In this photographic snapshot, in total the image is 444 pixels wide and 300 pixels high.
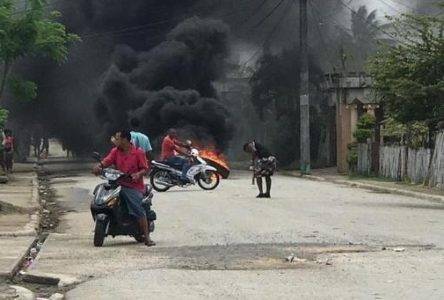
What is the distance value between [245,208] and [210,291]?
936 cm

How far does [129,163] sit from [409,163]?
19.2 metres

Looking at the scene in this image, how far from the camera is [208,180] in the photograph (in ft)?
76.8

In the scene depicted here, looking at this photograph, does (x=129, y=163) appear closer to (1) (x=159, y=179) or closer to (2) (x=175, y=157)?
(2) (x=175, y=157)

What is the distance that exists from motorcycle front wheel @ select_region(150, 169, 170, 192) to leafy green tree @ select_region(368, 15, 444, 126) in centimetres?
667

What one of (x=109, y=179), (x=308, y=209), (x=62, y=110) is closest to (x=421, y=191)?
(x=308, y=209)

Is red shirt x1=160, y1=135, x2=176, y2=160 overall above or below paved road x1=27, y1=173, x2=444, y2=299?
above

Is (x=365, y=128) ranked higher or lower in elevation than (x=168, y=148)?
higher

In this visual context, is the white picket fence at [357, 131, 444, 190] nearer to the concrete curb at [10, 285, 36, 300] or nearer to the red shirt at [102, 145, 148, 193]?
the red shirt at [102, 145, 148, 193]

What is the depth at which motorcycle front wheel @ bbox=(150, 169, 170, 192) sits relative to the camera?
74.6 ft

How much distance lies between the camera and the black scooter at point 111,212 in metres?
11.1

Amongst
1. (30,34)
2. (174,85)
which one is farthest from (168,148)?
(174,85)

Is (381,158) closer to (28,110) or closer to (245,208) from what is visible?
(245,208)

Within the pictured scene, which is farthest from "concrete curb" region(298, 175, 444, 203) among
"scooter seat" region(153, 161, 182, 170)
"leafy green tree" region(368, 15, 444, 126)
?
"scooter seat" region(153, 161, 182, 170)

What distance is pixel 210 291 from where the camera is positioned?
7754mm
